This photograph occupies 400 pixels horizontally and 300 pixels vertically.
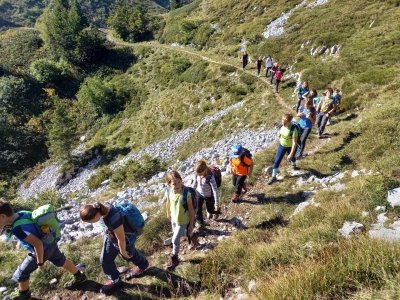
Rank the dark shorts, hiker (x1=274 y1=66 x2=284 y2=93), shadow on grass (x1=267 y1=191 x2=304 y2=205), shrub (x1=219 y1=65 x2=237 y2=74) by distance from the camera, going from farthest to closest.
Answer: shrub (x1=219 y1=65 x2=237 y2=74), hiker (x1=274 y1=66 x2=284 y2=93), shadow on grass (x1=267 y1=191 x2=304 y2=205), the dark shorts

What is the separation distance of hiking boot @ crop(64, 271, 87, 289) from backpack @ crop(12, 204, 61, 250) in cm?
137

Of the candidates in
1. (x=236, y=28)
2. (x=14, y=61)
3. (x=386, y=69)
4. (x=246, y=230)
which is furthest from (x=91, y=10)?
(x=246, y=230)

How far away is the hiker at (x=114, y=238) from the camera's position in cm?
563

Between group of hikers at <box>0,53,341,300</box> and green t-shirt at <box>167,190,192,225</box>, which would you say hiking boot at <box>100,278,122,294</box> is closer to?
group of hikers at <box>0,53,341,300</box>

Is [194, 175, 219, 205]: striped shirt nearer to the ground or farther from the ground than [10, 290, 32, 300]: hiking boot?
farther from the ground

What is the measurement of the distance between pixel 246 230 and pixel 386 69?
2028 cm

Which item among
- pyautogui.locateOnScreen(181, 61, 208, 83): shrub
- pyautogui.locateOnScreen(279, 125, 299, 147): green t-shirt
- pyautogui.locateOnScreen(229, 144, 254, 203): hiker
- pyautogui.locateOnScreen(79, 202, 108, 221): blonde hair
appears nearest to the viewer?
pyautogui.locateOnScreen(79, 202, 108, 221): blonde hair

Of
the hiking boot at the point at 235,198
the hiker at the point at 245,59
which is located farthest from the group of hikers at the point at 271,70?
the hiking boot at the point at 235,198

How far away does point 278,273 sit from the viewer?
18.1ft

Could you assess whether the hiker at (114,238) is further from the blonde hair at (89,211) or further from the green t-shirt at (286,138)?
the green t-shirt at (286,138)

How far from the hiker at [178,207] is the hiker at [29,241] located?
2.16 meters

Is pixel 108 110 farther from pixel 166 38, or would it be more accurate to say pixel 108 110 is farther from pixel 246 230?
pixel 246 230

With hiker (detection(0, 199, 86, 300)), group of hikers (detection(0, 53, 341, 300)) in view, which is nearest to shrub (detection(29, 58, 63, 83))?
group of hikers (detection(0, 53, 341, 300))

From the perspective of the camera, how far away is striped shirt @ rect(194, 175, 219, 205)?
836 centimetres
